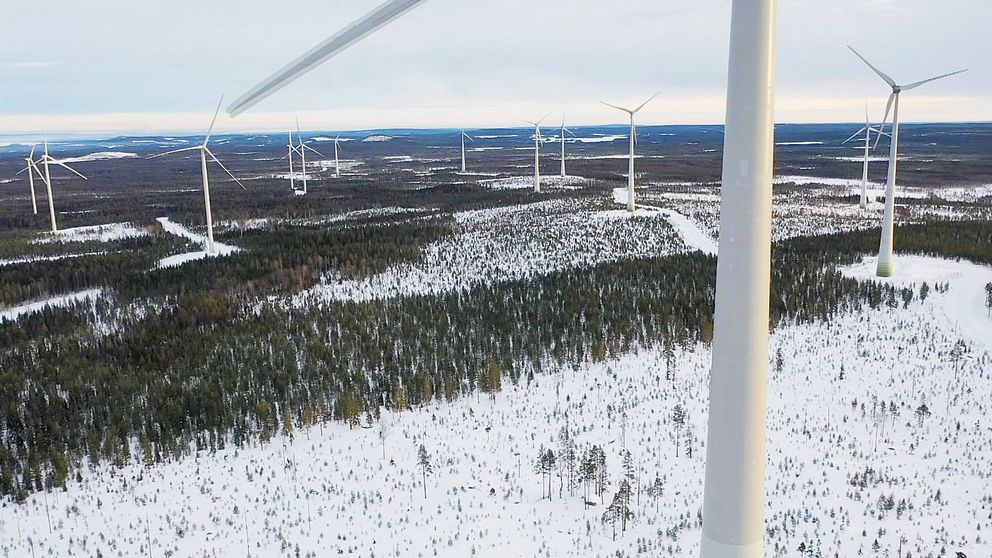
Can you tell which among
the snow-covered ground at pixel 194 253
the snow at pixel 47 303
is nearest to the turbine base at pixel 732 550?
the snow at pixel 47 303

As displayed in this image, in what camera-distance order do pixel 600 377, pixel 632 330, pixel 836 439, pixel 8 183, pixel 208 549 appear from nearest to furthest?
pixel 208 549 < pixel 836 439 < pixel 600 377 < pixel 632 330 < pixel 8 183

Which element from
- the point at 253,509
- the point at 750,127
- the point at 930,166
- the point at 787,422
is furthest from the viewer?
the point at 930,166

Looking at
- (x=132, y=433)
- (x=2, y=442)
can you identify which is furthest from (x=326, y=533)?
(x=2, y=442)

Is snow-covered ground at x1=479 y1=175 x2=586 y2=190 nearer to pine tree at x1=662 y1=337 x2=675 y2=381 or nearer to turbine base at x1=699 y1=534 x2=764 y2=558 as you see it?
pine tree at x1=662 y1=337 x2=675 y2=381

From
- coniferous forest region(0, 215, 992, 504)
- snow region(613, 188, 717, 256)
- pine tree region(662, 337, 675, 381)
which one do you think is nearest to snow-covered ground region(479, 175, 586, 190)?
snow region(613, 188, 717, 256)

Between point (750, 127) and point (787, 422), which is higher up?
point (750, 127)

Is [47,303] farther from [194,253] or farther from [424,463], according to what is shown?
[424,463]

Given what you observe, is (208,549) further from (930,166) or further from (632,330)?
(930,166)

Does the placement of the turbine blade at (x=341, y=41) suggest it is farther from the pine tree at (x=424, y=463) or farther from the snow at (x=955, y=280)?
the snow at (x=955, y=280)
